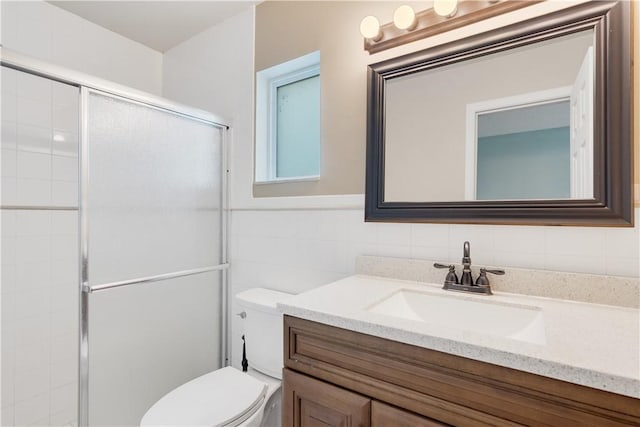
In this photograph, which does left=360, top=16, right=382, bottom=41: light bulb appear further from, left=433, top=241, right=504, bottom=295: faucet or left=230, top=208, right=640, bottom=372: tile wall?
left=433, top=241, right=504, bottom=295: faucet

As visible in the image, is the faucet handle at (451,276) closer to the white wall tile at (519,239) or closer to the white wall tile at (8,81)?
the white wall tile at (519,239)

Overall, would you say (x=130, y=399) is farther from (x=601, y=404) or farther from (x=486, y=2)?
(x=486, y=2)

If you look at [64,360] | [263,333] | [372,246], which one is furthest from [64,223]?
[372,246]

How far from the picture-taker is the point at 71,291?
69.2 inches

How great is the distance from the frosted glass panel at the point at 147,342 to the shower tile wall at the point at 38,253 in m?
0.53

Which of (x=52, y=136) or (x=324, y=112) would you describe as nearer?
(x=324, y=112)

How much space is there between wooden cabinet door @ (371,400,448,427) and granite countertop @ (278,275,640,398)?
168 mm

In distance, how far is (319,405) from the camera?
0.89 metres

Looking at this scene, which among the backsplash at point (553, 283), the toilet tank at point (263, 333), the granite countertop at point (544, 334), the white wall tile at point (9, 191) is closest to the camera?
the granite countertop at point (544, 334)

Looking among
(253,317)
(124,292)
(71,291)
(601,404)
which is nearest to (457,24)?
(601,404)

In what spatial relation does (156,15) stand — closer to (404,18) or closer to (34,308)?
(404,18)

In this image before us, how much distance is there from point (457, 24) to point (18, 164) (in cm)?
209

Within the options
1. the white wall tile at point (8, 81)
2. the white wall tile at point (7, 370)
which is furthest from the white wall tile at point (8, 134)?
the white wall tile at point (7, 370)

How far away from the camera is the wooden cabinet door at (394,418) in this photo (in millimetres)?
738
